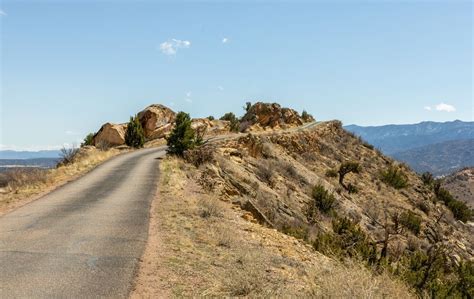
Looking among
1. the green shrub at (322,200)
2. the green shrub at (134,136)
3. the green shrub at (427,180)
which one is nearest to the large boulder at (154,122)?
the green shrub at (134,136)

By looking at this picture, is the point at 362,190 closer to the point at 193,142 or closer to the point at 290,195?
the point at 290,195

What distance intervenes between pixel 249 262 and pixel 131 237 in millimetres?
3095

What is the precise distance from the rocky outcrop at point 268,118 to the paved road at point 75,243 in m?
38.2

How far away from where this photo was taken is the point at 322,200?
24.8m

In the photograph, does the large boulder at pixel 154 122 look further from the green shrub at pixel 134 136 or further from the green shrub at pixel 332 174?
the green shrub at pixel 332 174

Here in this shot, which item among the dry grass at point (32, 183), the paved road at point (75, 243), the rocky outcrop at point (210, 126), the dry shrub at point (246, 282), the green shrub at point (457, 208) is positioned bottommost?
the green shrub at point (457, 208)

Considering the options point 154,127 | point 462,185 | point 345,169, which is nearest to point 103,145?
point 154,127

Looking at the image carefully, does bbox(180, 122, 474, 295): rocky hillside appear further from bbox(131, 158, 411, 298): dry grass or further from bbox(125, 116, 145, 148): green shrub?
bbox(125, 116, 145, 148): green shrub

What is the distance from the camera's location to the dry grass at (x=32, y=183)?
1511 centimetres

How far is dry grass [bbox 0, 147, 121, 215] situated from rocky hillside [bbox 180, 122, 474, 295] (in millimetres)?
6775

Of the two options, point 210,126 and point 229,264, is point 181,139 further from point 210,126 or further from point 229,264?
point 210,126

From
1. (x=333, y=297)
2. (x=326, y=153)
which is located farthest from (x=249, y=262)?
(x=326, y=153)

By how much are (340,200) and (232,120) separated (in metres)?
32.9

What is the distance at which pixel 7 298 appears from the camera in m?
6.00
